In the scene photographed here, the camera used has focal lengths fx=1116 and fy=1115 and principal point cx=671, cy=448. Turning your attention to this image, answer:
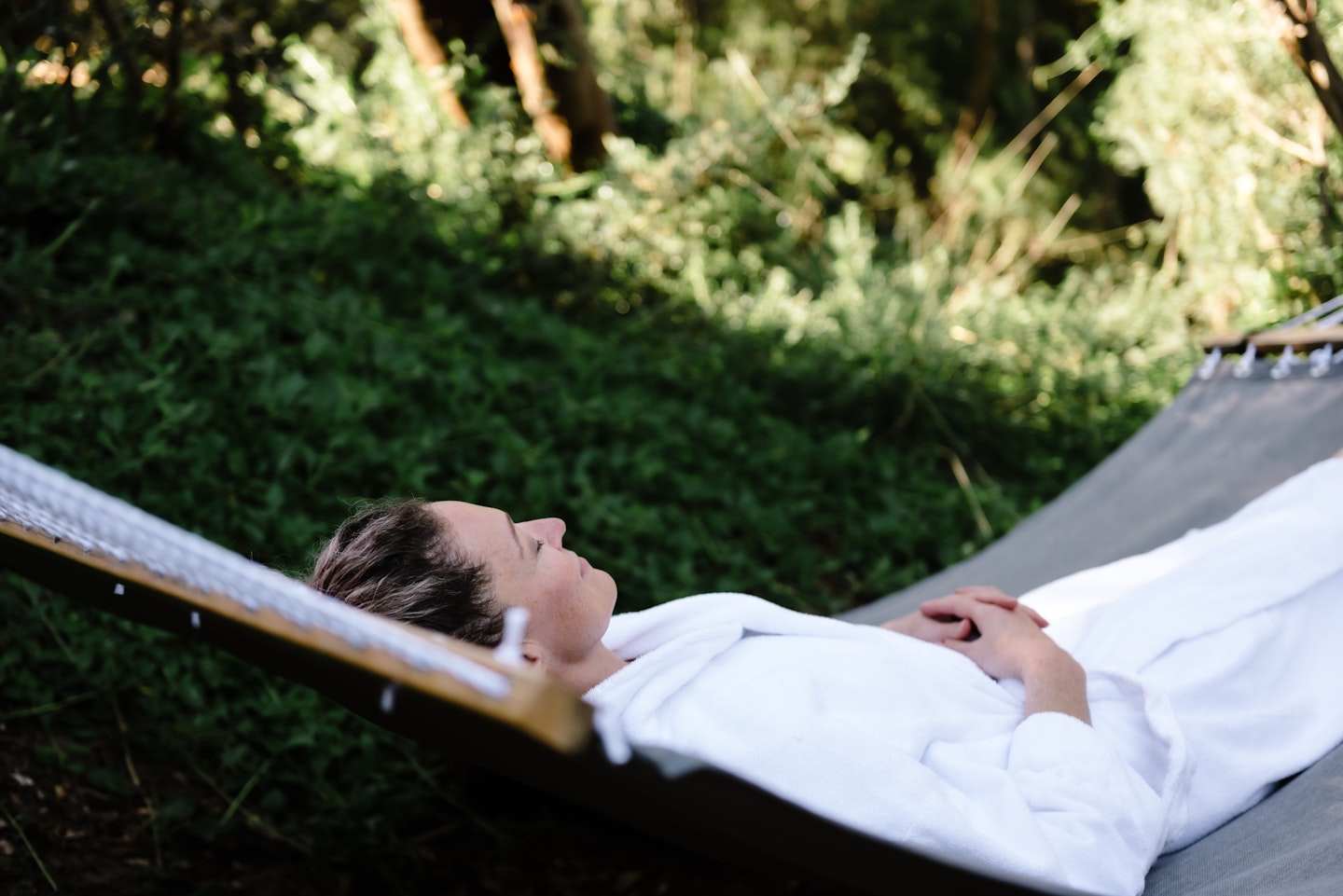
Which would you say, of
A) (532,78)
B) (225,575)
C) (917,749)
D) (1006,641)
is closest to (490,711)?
Answer: (225,575)

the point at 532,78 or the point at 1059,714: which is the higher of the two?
the point at 532,78

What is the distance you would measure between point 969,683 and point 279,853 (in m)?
1.37

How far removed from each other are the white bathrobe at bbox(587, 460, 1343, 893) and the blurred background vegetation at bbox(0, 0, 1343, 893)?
1.00 m

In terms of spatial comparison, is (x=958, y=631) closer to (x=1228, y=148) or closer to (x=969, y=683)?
(x=969, y=683)

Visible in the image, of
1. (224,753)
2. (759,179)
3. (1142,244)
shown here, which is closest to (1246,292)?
(759,179)

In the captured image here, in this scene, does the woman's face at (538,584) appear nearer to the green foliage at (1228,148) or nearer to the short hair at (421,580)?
the short hair at (421,580)

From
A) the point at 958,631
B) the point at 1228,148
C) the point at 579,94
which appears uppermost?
the point at 579,94

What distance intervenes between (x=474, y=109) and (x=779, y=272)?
1578 mm

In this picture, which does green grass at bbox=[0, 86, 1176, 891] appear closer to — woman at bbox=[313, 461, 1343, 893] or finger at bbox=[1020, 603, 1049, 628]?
woman at bbox=[313, 461, 1343, 893]

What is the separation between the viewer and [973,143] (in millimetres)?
8250

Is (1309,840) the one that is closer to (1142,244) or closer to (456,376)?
(456,376)

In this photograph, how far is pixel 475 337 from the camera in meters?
3.86

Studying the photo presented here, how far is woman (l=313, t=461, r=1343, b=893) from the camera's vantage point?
1301mm

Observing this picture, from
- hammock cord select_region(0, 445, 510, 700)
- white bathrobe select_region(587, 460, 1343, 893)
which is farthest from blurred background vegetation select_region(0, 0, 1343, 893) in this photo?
hammock cord select_region(0, 445, 510, 700)
